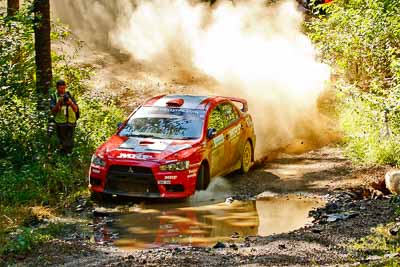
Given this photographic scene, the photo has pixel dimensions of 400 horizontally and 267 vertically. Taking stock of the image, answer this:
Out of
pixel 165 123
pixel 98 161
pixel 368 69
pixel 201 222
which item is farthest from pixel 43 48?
pixel 368 69

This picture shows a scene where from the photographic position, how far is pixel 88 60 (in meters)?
25.0

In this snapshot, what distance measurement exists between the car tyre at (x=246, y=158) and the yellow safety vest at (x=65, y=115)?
11.2 feet

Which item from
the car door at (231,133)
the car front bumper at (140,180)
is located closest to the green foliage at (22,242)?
the car front bumper at (140,180)

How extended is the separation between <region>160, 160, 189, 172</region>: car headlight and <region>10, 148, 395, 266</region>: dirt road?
0.84m

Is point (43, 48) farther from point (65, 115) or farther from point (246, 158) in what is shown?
point (246, 158)

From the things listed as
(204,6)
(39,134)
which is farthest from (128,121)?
(204,6)

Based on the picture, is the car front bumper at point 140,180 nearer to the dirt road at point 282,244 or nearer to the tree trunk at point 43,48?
the dirt road at point 282,244

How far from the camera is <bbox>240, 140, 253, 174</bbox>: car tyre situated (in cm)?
1415

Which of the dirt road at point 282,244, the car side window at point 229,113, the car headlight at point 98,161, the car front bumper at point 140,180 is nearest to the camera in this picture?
the dirt road at point 282,244

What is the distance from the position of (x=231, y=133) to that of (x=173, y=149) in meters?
2.05

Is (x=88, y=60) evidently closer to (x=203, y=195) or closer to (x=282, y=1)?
(x=282, y=1)

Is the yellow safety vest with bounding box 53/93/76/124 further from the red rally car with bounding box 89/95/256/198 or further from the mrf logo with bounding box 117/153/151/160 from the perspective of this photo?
the mrf logo with bounding box 117/153/151/160

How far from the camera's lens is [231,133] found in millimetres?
13719

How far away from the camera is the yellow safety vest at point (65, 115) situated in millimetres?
13523
